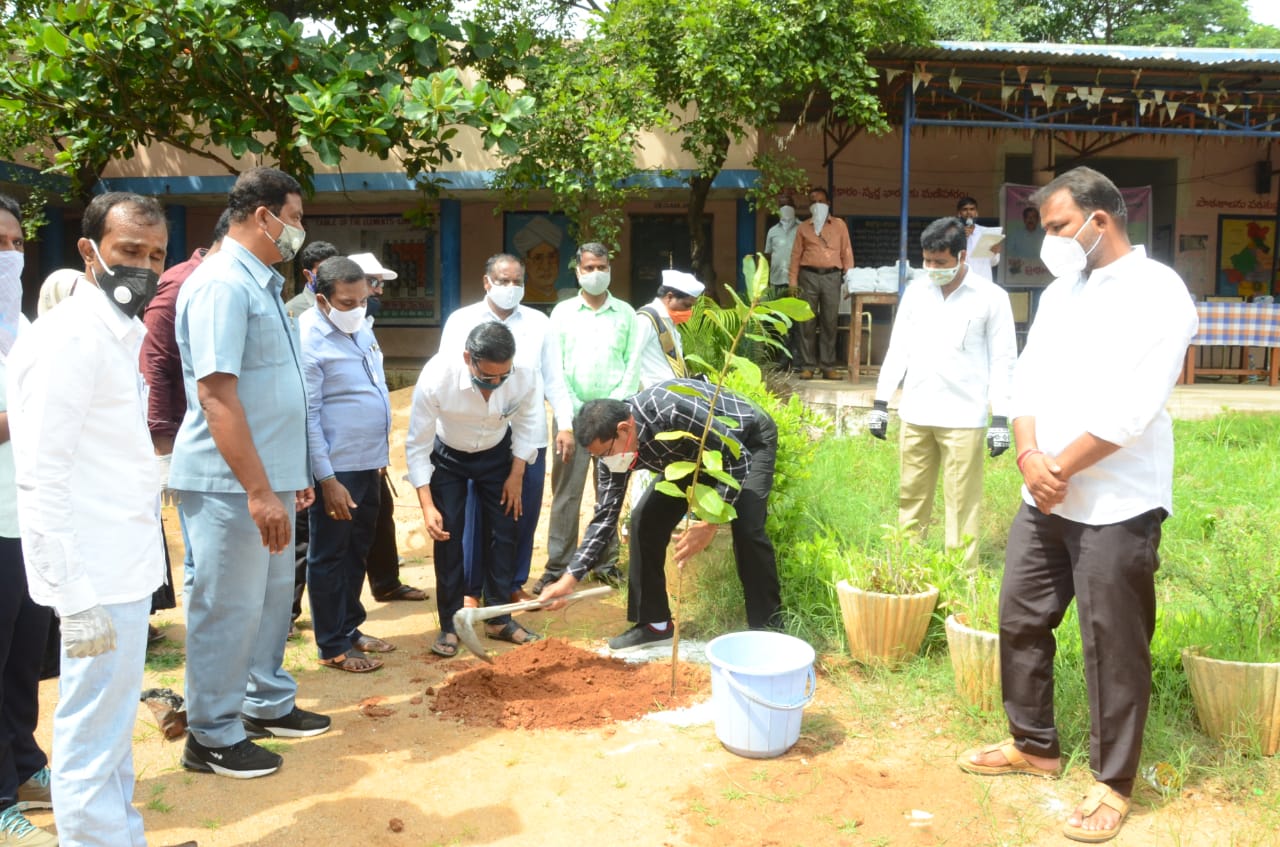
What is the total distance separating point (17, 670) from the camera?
3.23 m

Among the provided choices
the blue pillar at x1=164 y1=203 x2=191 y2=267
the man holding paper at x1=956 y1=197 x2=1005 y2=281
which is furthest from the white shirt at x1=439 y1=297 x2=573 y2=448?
the blue pillar at x1=164 y1=203 x2=191 y2=267

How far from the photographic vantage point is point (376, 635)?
5219 millimetres

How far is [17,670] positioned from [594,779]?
1.94 m

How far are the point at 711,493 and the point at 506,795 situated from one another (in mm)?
1310

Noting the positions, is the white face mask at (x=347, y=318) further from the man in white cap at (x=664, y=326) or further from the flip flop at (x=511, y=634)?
the man in white cap at (x=664, y=326)

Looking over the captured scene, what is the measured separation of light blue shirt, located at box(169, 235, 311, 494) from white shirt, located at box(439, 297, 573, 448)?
116cm

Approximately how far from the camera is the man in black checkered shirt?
4.03m

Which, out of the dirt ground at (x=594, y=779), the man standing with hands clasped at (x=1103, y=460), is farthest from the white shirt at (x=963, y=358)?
the man standing with hands clasped at (x=1103, y=460)

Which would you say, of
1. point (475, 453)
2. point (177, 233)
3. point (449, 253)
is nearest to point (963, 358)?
point (475, 453)

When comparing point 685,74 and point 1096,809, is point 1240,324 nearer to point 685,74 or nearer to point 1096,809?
point 685,74

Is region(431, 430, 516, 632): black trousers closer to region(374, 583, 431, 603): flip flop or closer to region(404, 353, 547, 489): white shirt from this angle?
region(404, 353, 547, 489): white shirt

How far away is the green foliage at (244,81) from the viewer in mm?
7059

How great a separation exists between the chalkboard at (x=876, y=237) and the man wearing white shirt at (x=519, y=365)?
8.35 metres

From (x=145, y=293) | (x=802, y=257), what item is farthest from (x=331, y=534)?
(x=802, y=257)
